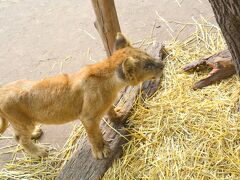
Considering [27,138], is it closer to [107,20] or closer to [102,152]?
[102,152]

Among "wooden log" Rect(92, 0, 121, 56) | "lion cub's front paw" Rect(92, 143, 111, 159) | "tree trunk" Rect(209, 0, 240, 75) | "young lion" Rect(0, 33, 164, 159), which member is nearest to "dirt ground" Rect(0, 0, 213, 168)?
"wooden log" Rect(92, 0, 121, 56)

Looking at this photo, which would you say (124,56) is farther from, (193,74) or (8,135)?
(8,135)

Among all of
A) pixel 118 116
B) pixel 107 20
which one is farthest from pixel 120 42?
pixel 118 116

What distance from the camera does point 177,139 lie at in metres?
4.04

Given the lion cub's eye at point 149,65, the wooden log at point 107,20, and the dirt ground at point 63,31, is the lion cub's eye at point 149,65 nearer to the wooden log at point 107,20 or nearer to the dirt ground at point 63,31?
the wooden log at point 107,20

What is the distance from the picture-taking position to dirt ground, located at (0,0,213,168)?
5742 millimetres

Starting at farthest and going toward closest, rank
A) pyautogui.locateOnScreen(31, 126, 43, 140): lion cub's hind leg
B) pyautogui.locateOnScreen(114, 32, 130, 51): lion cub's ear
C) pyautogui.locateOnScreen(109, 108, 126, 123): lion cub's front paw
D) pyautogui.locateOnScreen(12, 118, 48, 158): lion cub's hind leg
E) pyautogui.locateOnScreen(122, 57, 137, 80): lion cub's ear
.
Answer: pyautogui.locateOnScreen(31, 126, 43, 140): lion cub's hind leg, pyautogui.locateOnScreen(109, 108, 126, 123): lion cub's front paw, pyautogui.locateOnScreen(12, 118, 48, 158): lion cub's hind leg, pyautogui.locateOnScreen(114, 32, 130, 51): lion cub's ear, pyautogui.locateOnScreen(122, 57, 137, 80): lion cub's ear

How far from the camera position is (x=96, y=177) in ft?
12.8

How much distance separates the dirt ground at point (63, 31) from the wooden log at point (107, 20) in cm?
96

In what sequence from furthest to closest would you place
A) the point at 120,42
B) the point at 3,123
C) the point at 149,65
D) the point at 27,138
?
1. the point at 3,123
2. the point at 27,138
3. the point at 120,42
4. the point at 149,65

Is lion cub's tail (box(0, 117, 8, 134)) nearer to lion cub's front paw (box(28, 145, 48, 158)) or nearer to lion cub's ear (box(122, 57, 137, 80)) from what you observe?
lion cub's front paw (box(28, 145, 48, 158))

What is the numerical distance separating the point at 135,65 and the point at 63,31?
2956mm

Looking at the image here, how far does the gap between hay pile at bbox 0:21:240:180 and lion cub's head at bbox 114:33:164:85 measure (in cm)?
63

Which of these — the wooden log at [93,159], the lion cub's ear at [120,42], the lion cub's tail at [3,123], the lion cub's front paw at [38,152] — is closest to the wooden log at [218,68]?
the wooden log at [93,159]
